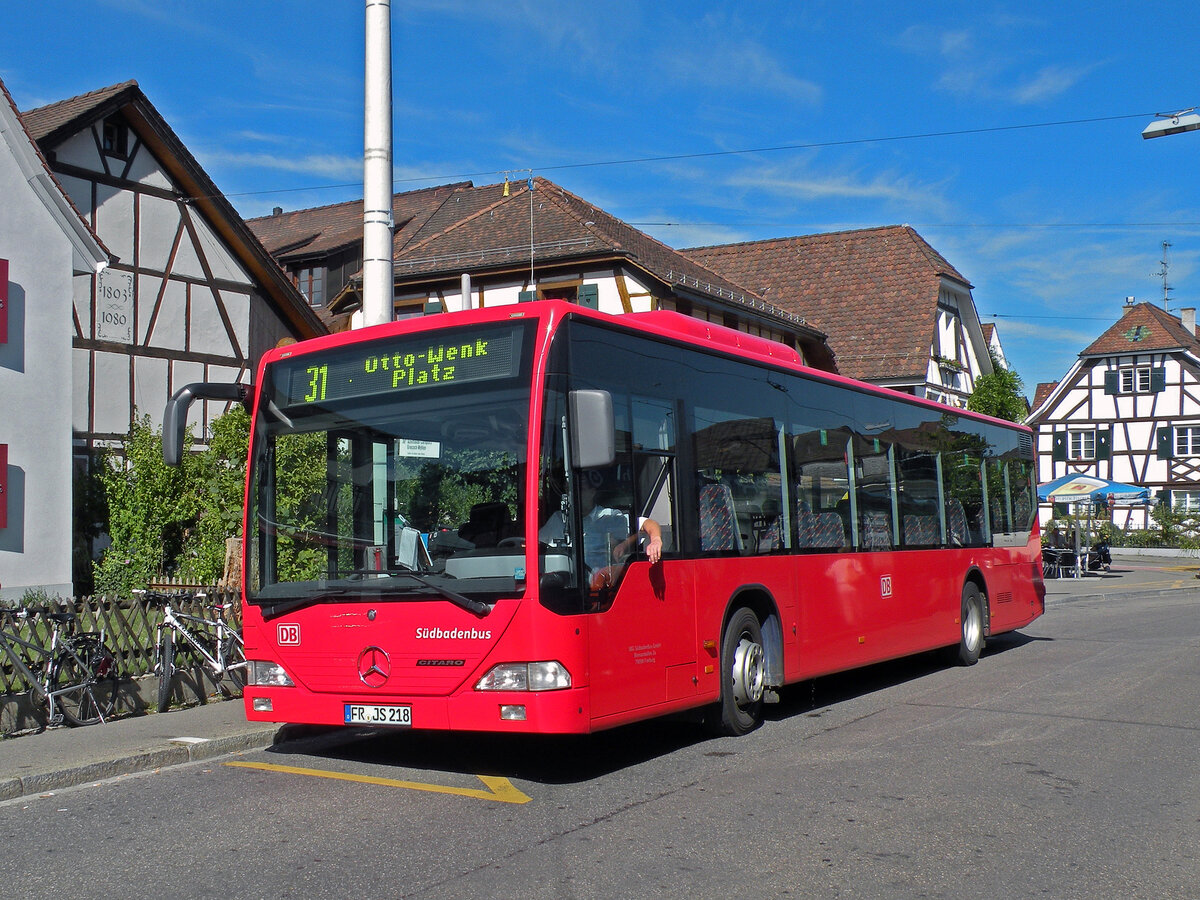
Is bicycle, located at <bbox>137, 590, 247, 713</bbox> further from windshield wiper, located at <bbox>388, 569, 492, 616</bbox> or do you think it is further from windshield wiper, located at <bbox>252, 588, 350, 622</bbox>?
windshield wiper, located at <bbox>388, 569, 492, 616</bbox>

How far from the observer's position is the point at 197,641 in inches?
449

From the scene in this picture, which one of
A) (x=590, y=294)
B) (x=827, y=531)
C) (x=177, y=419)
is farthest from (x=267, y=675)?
(x=590, y=294)

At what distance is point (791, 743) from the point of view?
30.2ft

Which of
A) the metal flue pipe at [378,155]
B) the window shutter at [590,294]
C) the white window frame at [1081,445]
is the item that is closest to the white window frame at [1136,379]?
the white window frame at [1081,445]

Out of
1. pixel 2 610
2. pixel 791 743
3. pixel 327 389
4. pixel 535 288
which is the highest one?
pixel 535 288

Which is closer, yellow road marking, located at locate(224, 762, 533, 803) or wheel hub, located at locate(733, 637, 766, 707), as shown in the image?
yellow road marking, located at locate(224, 762, 533, 803)

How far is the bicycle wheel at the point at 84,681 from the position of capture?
9.94m

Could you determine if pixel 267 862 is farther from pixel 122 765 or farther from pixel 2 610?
pixel 2 610

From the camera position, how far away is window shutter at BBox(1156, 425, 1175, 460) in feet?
207

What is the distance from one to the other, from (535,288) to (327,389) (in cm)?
2495

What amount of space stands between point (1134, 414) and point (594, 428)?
62.8 m

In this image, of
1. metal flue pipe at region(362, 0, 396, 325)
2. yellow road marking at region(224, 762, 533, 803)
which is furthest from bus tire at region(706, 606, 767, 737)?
metal flue pipe at region(362, 0, 396, 325)

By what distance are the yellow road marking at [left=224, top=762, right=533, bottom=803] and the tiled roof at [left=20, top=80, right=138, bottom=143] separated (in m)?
15.2

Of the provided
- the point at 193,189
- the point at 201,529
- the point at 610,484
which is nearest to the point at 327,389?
the point at 610,484
